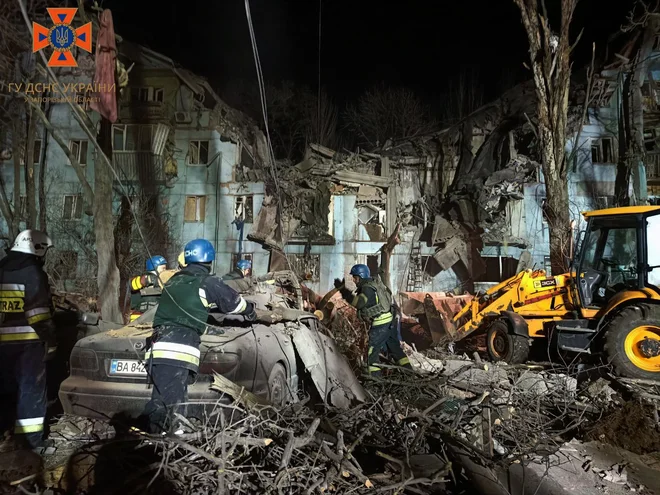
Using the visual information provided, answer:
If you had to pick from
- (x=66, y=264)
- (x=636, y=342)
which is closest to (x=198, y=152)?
(x=66, y=264)

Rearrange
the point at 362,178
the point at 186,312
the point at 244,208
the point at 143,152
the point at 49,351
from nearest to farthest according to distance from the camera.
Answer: the point at 186,312
the point at 49,351
the point at 362,178
the point at 143,152
the point at 244,208

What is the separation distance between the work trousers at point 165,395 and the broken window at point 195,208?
18903 mm

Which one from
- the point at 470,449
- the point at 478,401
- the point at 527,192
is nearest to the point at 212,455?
the point at 470,449

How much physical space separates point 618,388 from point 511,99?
18.4 meters

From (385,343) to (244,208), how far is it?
51.7 feet

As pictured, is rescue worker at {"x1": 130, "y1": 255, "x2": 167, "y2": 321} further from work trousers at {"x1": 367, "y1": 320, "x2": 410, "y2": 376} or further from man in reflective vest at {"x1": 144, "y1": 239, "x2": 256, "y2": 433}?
work trousers at {"x1": 367, "y1": 320, "x2": 410, "y2": 376}

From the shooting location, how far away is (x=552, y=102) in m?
10.8

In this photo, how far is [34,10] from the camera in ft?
36.4

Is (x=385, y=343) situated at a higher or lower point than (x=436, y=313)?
higher

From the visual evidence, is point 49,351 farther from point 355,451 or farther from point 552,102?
point 552,102

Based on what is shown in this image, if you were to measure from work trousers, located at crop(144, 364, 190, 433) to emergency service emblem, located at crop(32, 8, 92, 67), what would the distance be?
8.86 meters

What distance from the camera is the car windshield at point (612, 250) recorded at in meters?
7.14

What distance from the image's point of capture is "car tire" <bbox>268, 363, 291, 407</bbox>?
4129 mm

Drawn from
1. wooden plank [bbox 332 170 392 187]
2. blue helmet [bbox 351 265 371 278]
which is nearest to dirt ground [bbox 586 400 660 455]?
blue helmet [bbox 351 265 371 278]
